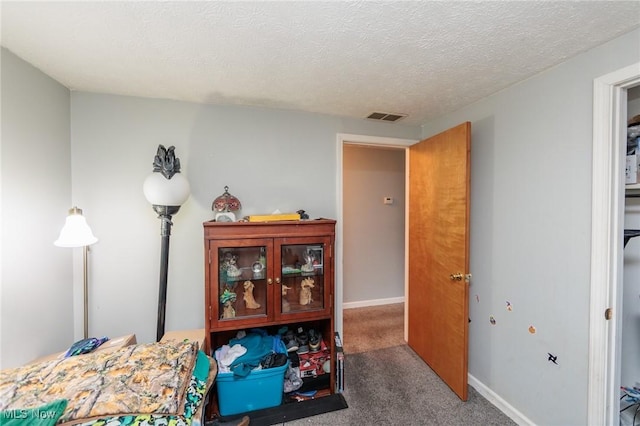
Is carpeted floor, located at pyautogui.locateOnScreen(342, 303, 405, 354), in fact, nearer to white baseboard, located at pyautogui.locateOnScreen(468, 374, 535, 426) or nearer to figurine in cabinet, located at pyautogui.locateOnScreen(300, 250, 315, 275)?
white baseboard, located at pyautogui.locateOnScreen(468, 374, 535, 426)

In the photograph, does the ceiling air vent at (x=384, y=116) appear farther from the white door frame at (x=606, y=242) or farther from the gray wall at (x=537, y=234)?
the white door frame at (x=606, y=242)

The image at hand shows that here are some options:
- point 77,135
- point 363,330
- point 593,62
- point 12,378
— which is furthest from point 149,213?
point 593,62

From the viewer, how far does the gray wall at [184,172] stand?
1.94 meters

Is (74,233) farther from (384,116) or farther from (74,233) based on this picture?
(384,116)

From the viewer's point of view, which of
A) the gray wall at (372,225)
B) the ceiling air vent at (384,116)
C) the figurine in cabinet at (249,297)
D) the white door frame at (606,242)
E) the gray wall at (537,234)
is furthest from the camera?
the gray wall at (372,225)

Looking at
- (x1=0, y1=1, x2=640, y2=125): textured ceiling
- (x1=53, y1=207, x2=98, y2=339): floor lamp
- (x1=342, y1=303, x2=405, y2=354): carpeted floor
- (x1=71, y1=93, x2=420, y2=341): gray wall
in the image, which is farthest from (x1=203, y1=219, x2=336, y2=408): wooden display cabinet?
(x1=0, y1=1, x2=640, y2=125): textured ceiling

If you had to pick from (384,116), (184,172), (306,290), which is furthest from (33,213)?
(384,116)

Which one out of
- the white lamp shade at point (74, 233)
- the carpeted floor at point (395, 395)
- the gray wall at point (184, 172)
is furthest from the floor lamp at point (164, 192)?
the carpeted floor at point (395, 395)

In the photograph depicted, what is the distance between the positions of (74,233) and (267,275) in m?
1.12

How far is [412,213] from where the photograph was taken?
2654 mm

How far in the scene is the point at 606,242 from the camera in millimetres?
1347

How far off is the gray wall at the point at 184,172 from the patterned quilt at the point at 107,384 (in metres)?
0.72

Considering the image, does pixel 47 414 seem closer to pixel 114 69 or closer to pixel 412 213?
pixel 114 69

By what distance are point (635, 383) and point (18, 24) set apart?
147 inches
